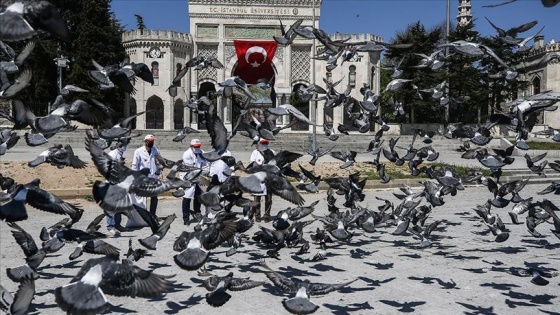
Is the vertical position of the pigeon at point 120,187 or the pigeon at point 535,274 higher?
the pigeon at point 120,187

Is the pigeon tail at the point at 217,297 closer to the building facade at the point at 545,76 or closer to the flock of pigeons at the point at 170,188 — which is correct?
the flock of pigeons at the point at 170,188

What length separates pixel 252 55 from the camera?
4150 centimetres

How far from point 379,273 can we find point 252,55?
36409 millimetres

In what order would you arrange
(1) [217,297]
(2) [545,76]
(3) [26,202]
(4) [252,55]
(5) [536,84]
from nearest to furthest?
(3) [26,202]
(1) [217,297]
(4) [252,55]
(2) [545,76]
(5) [536,84]

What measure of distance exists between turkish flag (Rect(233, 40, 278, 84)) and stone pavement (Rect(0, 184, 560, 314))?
32.6m

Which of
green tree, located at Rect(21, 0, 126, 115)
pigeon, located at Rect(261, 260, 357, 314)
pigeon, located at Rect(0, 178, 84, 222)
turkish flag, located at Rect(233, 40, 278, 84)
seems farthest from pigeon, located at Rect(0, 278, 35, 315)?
turkish flag, located at Rect(233, 40, 278, 84)

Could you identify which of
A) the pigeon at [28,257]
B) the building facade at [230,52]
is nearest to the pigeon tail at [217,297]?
the pigeon at [28,257]

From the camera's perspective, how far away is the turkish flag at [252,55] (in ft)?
135

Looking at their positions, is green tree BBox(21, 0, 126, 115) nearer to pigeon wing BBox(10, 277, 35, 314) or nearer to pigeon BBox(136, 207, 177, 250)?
pigeon BBox(136, 207, 177, 250)

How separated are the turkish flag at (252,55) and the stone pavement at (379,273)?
107ft

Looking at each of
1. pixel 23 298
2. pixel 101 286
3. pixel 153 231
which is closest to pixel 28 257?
pixel 153 231

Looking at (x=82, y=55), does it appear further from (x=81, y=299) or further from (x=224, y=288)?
(x=81, y=299)

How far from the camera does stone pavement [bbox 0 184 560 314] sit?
5.24 m

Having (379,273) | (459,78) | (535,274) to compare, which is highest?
(459,78)
